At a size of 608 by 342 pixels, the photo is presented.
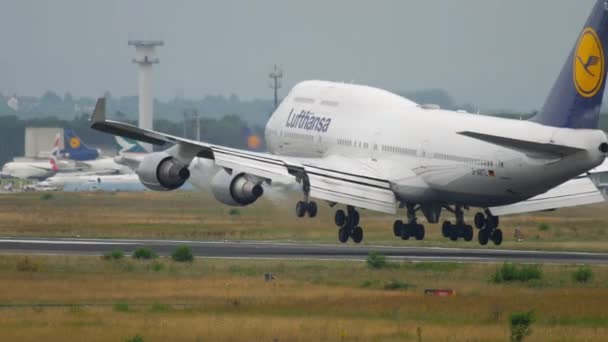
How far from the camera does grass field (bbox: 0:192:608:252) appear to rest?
65.3 metres

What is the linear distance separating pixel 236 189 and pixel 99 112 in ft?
21.4

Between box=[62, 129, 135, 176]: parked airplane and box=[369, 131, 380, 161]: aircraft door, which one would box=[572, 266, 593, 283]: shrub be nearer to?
box=[369, 131, 380, 161]: aircraft door

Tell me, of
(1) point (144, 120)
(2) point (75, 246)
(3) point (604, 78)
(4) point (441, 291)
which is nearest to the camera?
(4) point (441, 291)

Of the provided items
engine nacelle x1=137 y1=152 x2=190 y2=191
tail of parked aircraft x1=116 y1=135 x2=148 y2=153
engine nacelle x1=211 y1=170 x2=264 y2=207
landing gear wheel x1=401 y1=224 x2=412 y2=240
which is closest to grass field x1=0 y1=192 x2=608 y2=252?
engine nacelle x1=211 y1=170 x2=264 y2=207

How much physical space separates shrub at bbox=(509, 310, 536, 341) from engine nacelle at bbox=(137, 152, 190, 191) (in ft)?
76.9

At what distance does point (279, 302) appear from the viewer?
4050 centimetres

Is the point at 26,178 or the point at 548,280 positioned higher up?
the point at 26,178

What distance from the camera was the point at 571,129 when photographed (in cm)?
4728

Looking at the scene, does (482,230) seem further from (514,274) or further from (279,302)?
(279,302)

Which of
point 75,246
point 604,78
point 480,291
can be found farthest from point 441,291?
point 75,246

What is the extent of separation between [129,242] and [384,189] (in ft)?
44.1

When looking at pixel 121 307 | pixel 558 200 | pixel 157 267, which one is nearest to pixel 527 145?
pixel 558 200

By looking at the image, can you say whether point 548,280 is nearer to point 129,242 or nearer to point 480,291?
point 480,291

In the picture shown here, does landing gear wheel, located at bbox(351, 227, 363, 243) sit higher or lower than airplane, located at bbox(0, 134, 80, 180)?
lower
